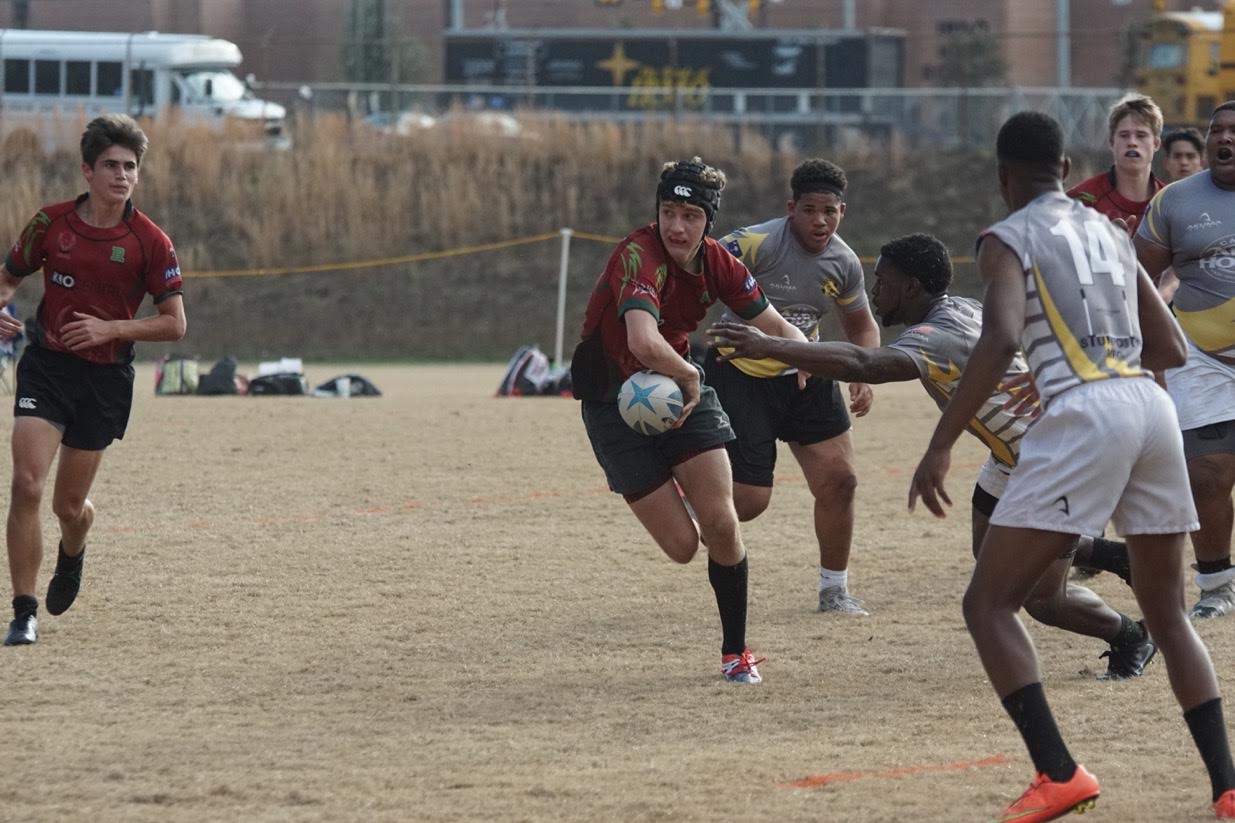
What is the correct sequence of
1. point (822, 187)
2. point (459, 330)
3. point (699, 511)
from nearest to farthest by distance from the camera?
point (699, 511) < point (822, 187) < point (459, 330)

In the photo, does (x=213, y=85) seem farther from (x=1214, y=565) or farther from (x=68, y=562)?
(x=1214, y=565)

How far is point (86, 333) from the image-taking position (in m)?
7.11

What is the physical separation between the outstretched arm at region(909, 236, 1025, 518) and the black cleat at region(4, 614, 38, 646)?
4118 millimetres

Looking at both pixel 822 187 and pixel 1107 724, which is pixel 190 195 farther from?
pixel 1107 724

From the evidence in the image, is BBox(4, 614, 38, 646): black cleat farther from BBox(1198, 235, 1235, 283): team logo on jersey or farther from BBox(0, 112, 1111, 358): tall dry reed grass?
BBox(0, 112, 1111, 358): tall dry reed grass

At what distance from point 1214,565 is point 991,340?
12.7 feet

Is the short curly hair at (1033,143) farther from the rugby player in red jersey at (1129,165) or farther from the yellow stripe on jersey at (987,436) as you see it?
the rugby player in red jersey at (1129,165)

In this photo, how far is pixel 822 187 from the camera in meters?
8.09

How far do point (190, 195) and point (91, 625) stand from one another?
26.1 m

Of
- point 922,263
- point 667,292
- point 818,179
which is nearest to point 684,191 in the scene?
point 667,292

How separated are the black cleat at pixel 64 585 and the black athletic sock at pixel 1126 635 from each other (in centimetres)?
437

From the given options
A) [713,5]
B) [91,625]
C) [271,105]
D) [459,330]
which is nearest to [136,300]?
[91,625]

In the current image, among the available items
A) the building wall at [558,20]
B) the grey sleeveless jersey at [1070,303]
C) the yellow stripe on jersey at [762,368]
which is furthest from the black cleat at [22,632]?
the building wall at [558,20]

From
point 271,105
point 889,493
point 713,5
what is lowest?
point 889,493
